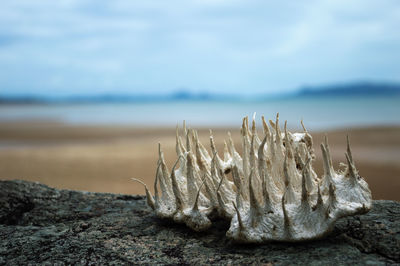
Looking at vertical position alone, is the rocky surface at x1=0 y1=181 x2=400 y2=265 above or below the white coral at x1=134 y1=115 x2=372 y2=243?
below

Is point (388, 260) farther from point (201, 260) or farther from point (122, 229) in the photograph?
point (122, 229)

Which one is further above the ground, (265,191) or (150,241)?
(265,191)

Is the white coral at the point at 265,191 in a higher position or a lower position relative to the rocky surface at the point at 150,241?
higher

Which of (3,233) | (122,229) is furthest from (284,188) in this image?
(3,233)
